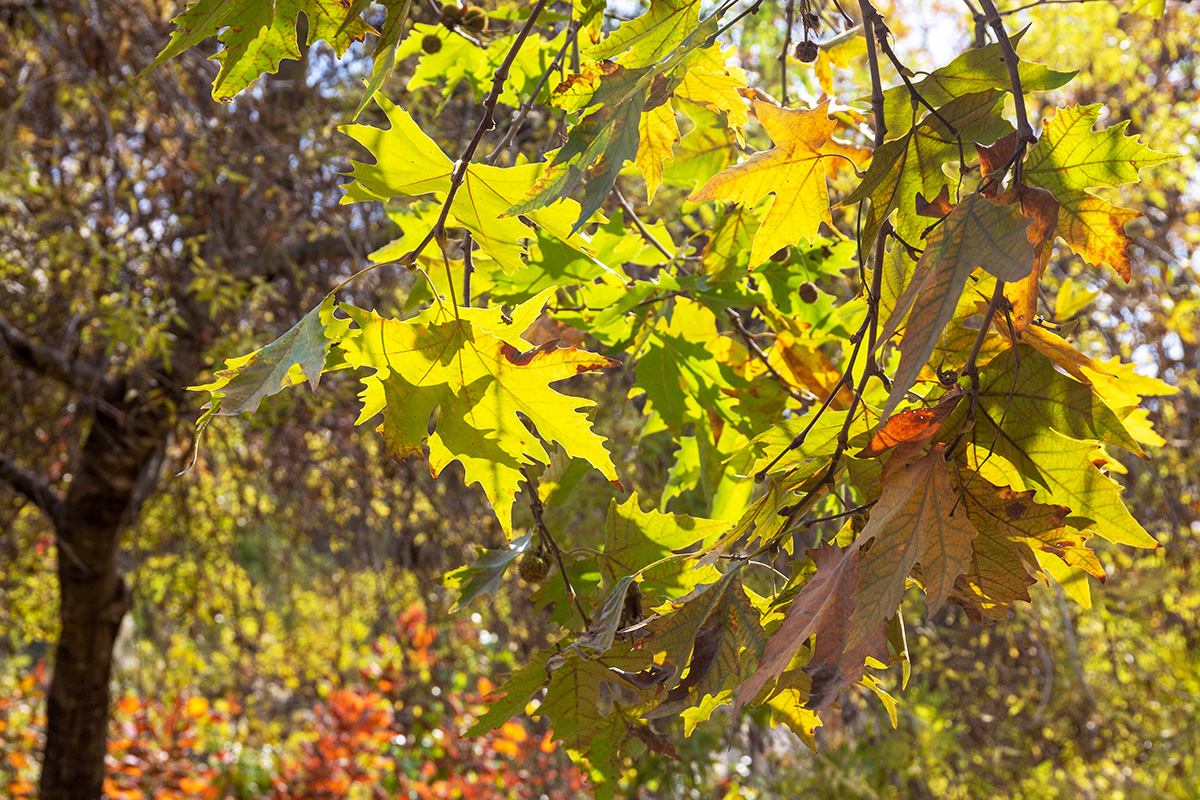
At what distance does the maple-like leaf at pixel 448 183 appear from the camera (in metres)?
0.79

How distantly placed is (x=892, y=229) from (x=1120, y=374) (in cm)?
31

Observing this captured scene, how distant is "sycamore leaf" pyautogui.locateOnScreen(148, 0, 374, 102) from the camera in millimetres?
732

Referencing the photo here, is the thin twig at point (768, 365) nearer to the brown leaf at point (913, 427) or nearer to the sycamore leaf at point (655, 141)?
the sycamore leaf at point (655, 141)

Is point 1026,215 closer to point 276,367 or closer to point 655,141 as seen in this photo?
point 655,141

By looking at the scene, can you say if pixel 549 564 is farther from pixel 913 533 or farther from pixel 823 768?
pixel 823 768

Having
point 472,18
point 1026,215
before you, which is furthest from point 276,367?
point 472,18

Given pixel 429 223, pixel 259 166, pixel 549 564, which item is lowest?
pixel 549 564

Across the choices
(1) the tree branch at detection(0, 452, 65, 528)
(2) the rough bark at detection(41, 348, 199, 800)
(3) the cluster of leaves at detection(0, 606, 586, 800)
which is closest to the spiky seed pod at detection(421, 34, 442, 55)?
(2) the rough bark at detection(41, 348, 199, 800)

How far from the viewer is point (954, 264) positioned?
525 mm

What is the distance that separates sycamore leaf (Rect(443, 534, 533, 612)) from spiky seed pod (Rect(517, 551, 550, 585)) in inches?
0.5

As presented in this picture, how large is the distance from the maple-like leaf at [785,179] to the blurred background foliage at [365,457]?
1.44 meters

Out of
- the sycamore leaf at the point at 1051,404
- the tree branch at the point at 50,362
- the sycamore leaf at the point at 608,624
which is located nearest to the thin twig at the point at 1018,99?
the sycamore leaf at the point at 1051,404

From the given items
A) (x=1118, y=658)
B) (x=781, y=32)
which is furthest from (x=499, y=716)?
(x=1118, y=658)

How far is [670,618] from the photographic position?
0.65 metres
